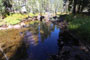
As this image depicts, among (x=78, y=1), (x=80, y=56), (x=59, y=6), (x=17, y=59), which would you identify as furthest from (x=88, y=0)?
(x=59, y=6)

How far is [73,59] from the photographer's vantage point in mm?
4641

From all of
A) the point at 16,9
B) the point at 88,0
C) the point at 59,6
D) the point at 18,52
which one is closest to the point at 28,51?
the point at 18,52

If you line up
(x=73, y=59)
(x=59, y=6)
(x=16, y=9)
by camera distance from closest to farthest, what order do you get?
(x=73, y=59) → (x=16, y=9) → (x=59, y=6)

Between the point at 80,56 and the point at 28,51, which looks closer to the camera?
the point at 80,56

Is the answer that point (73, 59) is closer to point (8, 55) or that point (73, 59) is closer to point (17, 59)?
point (17, 59)

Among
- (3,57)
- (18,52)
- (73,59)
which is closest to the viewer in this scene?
(73,59)

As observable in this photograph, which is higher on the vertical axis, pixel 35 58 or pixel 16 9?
pixel 16 9

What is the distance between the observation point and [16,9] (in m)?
31.2

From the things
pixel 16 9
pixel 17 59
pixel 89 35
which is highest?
pixel 16 9

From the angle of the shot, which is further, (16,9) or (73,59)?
(16,9)

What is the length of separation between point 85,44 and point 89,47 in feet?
1.67

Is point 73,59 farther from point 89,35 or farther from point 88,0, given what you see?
point 88,0

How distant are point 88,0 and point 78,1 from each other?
165 cm

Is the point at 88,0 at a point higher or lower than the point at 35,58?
higher
